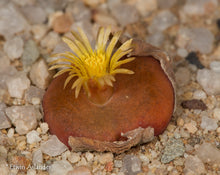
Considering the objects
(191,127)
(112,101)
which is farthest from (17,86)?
(191,127)

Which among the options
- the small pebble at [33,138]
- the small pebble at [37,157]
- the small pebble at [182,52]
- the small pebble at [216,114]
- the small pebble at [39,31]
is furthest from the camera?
the small pebble at [39,31]

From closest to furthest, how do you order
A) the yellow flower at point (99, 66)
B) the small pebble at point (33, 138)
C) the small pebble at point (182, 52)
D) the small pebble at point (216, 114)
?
the yellow flower at point (99, 66), the small pebble at point (33, 138), the small pebble at point (216, 114), the small pebble at point (182, 52)

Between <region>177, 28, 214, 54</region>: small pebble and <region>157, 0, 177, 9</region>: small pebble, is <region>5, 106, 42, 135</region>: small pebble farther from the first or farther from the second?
<region>157, 0, 177, 9</region>: small pebble

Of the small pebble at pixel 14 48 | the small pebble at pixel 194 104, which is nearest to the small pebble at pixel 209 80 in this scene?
the small pebble at pixel 194 104

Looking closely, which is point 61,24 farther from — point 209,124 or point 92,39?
point 209,124

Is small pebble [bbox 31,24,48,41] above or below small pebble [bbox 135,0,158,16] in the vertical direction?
below

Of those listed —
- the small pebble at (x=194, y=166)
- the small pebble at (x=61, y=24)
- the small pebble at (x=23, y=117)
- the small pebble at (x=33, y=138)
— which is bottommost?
the small pebble at (x=194, y=166)

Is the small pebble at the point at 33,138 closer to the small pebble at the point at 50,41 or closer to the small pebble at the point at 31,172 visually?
the small pebble at the point at 31,172

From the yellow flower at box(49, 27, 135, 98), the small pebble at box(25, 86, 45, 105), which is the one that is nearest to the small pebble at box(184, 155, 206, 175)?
the yellow flower at box(49, 27, 135, 98)

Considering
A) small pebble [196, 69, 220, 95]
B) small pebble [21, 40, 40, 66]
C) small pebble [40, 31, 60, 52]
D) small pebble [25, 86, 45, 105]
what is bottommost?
small pebble [25, 86, 45, 105]
